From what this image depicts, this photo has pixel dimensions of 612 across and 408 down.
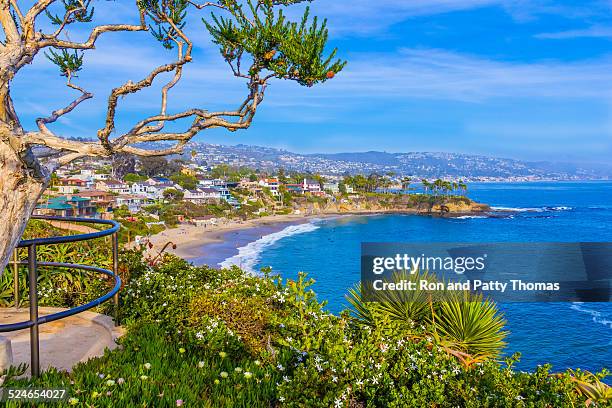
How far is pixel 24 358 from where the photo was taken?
4.16 metres

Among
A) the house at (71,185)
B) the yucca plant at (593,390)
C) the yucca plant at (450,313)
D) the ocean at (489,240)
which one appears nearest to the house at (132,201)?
the house at (71,185)

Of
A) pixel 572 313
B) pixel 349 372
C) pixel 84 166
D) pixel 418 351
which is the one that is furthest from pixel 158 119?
pixel 84 166

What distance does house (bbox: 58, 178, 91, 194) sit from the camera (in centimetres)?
8332

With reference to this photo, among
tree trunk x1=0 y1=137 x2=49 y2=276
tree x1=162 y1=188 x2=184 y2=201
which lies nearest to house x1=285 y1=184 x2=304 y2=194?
tree x1=162 y1=188 x2=184 y2=201

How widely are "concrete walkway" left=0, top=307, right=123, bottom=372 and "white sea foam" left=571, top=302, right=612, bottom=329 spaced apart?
35.1 m

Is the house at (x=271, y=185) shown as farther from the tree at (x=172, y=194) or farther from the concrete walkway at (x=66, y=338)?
the concrete walkway at (x=66, y=338)

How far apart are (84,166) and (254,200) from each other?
55074 mm

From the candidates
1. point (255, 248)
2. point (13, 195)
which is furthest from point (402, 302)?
point (255, 248)

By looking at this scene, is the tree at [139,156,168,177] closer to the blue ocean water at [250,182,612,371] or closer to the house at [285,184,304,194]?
the house at [285,184,304,194]

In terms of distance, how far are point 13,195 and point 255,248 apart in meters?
55.8

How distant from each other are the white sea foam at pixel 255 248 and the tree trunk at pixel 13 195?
2986 centimetres

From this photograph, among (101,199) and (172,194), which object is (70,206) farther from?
(172,194)

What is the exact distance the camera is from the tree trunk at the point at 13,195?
3.11 meters

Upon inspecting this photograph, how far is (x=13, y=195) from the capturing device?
315 centimetres
